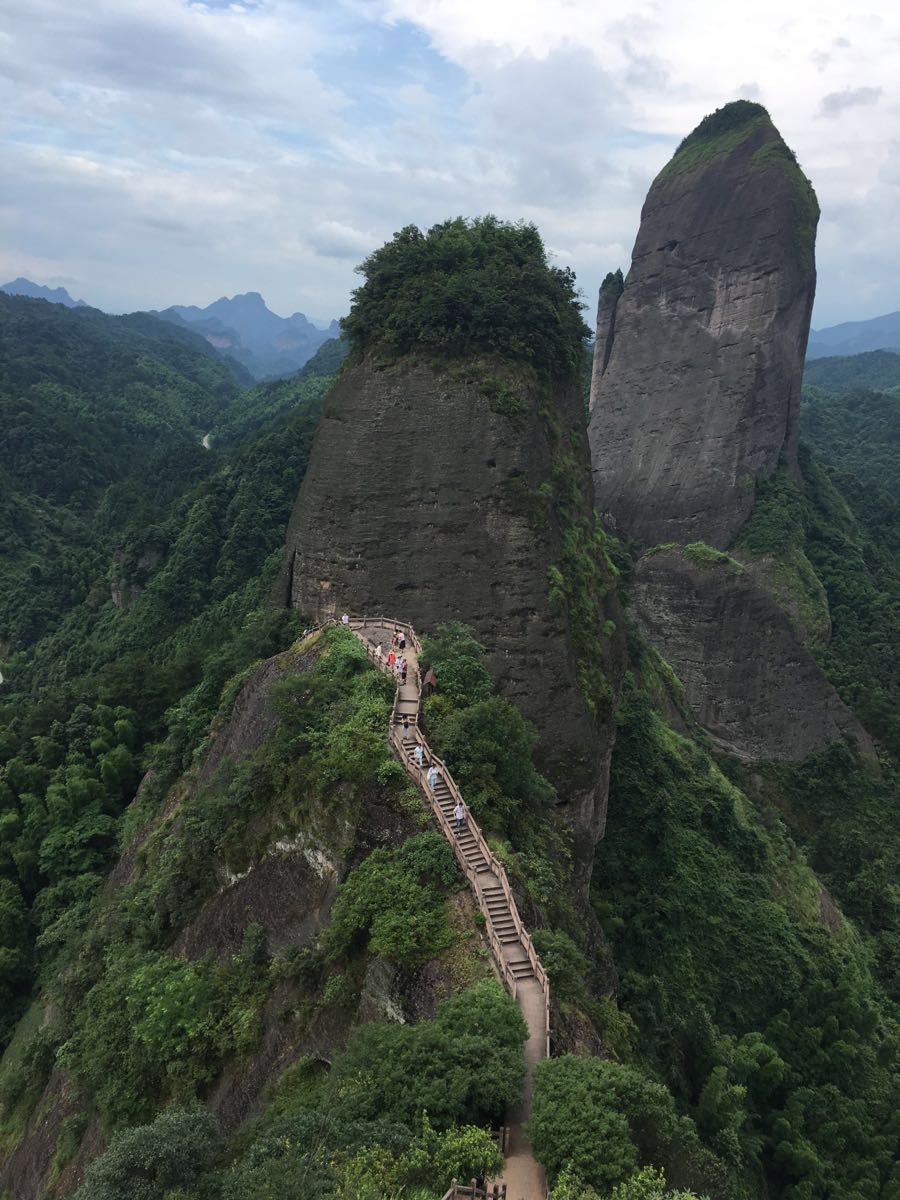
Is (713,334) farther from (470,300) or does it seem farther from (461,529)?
(461,529)

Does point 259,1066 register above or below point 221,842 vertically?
below

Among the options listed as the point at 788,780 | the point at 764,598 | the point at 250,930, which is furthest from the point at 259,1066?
the point at 764,598

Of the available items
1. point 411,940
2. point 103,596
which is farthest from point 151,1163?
point 103,596

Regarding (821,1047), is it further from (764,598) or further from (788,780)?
(764,598)

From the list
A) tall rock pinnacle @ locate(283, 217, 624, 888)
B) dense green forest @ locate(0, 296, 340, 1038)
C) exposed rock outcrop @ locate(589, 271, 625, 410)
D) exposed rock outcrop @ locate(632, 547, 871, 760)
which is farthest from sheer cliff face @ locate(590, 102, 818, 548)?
tall rock pinnacle @ locate(283, 217, 624, 888)

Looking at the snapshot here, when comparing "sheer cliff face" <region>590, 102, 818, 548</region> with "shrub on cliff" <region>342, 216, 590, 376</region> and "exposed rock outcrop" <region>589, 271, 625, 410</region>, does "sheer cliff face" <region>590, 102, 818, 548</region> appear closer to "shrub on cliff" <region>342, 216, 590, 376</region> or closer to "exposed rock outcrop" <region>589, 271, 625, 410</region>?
"exposed rock outcrop" <region>589, 271, 625, 410</region>

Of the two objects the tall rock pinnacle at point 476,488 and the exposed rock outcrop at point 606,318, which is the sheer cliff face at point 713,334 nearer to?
the exposed rock outcrop at point 606,318

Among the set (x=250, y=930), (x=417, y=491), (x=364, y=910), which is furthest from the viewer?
(x=417, y=491)
